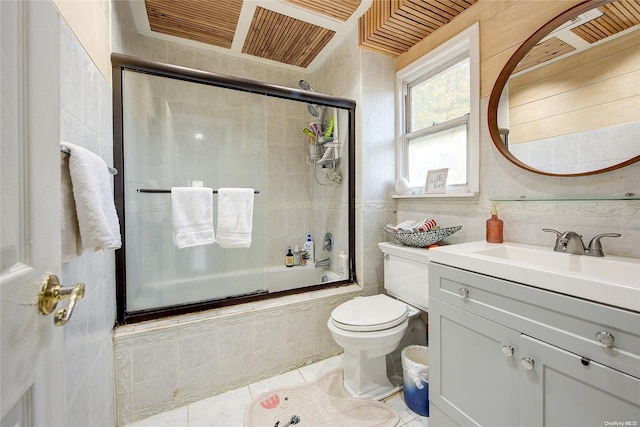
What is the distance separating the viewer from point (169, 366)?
142 centimetres

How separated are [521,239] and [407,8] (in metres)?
1.48

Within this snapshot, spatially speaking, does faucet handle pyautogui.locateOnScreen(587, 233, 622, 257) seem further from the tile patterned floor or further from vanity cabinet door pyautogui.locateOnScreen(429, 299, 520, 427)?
the tile patterned floor

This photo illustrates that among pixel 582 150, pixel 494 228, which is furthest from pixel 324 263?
pixel 582 150

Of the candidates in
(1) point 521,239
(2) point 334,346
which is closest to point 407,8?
(1) point 521,239

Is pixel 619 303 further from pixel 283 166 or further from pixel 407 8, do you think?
pixel 283 166

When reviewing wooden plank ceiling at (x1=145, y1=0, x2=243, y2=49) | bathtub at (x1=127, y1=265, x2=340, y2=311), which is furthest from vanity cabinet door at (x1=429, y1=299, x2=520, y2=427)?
wooden plank ceiling at (x1=145, y1=0, x2=243, y2=49)

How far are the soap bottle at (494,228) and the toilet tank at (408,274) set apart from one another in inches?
13.2

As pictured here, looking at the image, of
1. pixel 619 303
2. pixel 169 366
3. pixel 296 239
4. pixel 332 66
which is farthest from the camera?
pixel 296 239

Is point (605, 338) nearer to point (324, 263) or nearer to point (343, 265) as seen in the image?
point (343, 265)

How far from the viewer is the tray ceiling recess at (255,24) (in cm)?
176

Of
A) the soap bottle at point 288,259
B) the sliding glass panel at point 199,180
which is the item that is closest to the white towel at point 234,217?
the sliding glass panel at point 199,180

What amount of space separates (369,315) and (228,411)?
3.01 ft

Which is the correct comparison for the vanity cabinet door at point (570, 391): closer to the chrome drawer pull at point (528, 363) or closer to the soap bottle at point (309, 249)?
the chrome drawer pull at point (528, 363)

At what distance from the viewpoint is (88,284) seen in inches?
40.5
